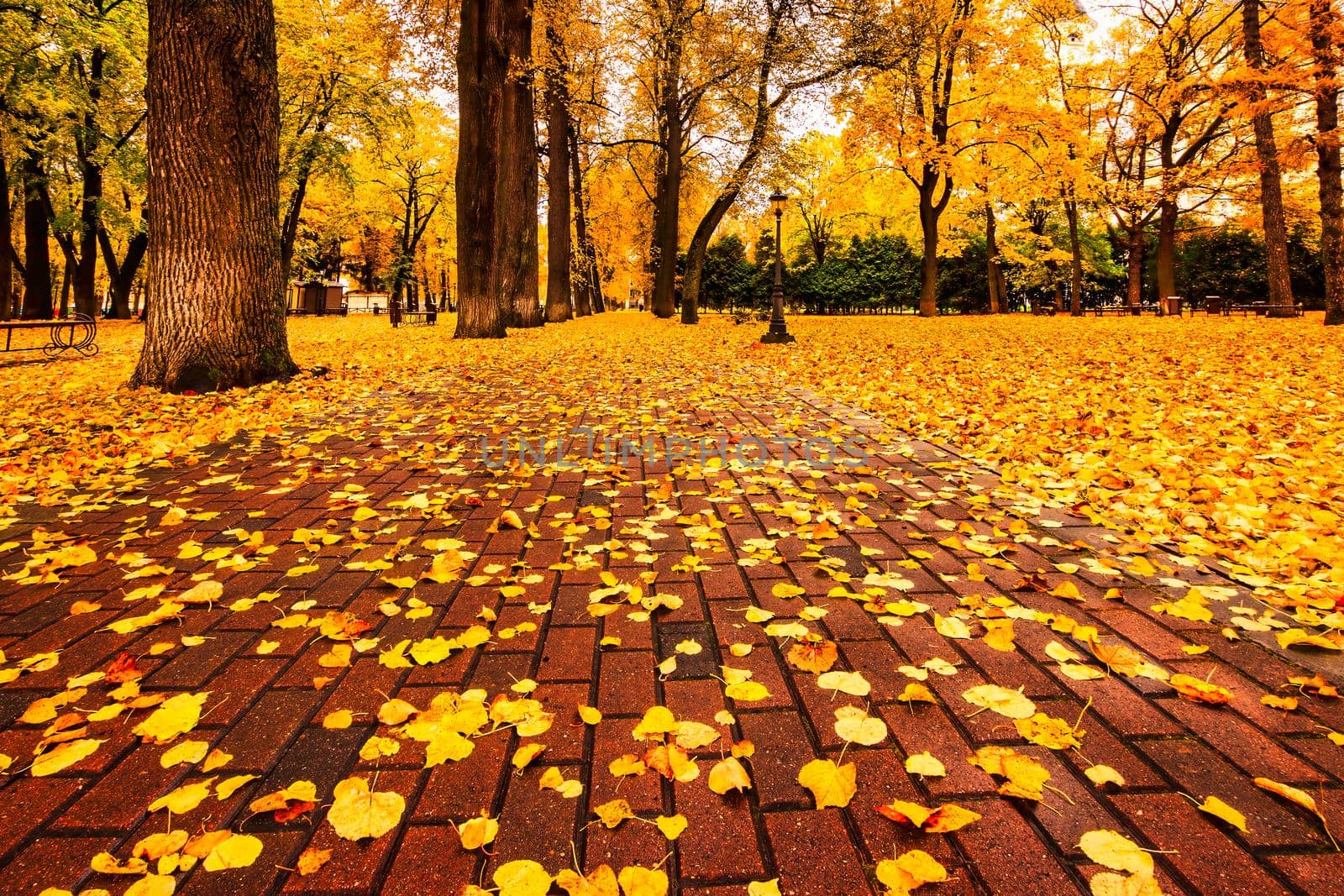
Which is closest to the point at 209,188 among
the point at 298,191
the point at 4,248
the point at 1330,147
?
the point at 4,248

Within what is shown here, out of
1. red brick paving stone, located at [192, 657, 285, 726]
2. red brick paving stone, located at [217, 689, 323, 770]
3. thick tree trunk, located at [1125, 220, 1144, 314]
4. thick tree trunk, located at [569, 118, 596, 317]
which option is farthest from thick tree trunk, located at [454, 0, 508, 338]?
thick tree trunk, located at [1125, 220, 1144, 314]

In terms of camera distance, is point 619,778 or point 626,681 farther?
point 626,681

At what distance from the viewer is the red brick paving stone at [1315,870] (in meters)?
1.29

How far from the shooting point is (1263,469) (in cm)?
397

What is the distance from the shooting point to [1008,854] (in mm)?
1391

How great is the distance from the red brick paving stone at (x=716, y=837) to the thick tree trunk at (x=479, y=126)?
12.5m

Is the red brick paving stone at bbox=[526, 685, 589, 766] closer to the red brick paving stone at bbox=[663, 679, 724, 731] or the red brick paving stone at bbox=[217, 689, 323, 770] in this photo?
the red brick paving stone at bbox=[663, 679, 724, 731]

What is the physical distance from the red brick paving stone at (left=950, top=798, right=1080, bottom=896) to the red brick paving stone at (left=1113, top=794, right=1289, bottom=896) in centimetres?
26

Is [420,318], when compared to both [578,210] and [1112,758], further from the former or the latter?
[1112,758]

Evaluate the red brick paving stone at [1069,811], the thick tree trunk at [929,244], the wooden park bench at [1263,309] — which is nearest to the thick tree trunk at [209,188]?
the red brick paving stone at [1069,811]

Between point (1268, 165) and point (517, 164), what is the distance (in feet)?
56.7

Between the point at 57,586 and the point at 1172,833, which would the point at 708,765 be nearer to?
the point at 1172,833

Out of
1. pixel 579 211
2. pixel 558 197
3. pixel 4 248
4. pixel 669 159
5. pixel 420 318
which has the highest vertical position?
pixel 579 211

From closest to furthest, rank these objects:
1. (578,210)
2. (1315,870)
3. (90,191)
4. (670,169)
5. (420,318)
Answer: (1315,870) → (90,191) → (670,169) → (578,210) → (420,318)
